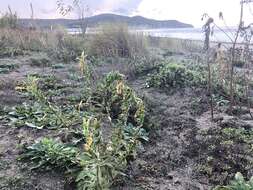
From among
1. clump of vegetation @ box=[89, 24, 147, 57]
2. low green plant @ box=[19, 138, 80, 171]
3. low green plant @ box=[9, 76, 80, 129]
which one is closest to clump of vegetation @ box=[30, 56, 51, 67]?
clump of vegetation @ box=[89, 24, 147, 57]

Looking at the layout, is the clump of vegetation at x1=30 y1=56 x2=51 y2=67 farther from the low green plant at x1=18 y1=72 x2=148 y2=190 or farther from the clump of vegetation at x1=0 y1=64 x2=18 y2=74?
the low green plant at x1=18 y1=72 x2=148 y2=190

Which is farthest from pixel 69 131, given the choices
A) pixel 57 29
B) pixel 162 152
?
pixel 57 29

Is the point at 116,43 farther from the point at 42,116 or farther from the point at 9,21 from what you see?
the point at 42,116

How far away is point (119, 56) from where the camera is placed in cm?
1177

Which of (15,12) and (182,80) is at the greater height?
(15,12)

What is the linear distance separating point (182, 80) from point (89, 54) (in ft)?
12.9

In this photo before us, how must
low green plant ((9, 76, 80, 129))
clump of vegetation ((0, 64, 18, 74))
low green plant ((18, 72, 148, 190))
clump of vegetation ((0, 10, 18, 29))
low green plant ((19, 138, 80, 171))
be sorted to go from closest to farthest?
low green plant ((18, 72, 148, 190)) → low green plant ((19, 138, 80, 171)) → low green plant ((9, 76, 80, 129)) → clump of vegetation ((0, 64, 18, 74)) → clump of vegetation ((0, 10, 18, 29))

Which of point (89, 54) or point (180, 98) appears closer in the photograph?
point (180, 98)

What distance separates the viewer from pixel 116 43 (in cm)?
1212

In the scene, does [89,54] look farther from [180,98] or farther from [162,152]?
[162,152]

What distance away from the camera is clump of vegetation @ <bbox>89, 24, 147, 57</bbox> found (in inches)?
461

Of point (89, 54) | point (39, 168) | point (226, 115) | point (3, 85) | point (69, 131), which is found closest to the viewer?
point (39, 168)

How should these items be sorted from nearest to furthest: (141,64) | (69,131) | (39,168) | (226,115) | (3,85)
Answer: (39,168)
(69,131)
(226,115)
(3,85)
(141,64)

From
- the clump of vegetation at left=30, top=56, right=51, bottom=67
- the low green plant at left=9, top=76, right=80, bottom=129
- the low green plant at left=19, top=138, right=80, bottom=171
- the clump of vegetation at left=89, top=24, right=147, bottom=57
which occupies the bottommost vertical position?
the low green plant at left=19, top=138, right=80, bottom=171
